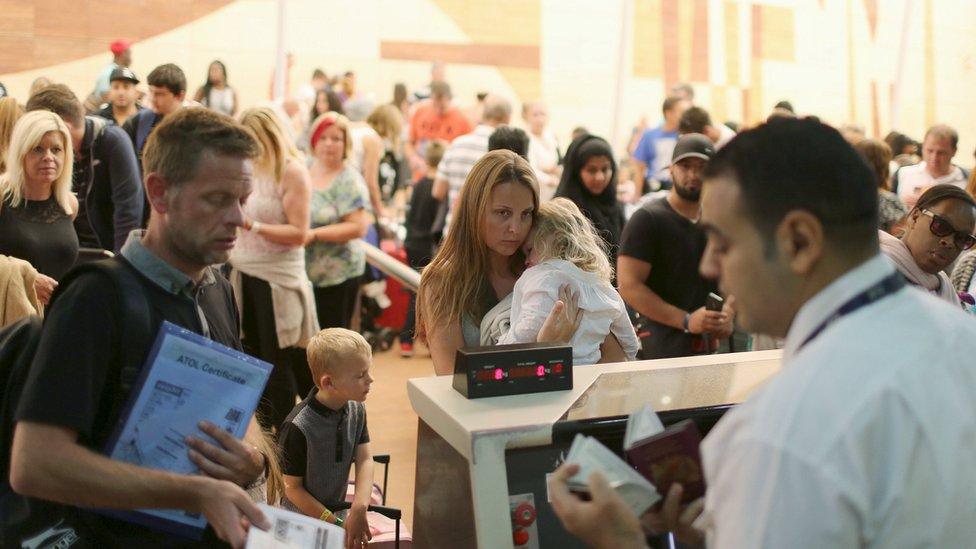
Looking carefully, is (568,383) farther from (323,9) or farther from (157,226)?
(323,9)

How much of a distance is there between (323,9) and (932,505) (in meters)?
11.6

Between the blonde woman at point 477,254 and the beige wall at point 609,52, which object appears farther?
the beige wall at point 609,52

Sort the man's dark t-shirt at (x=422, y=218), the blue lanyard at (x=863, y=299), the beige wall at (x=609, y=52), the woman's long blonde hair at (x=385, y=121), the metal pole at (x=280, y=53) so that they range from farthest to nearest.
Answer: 1. the beige wall at (x=609, y=52)
2. the woman's long blonde hair at (x=385, y=121)
3. the metal pole at (x=280, y=53)
4. the man's dark t-shirt at (x=422, y=218)
5. the blue lanyard at (x=863, y=299)

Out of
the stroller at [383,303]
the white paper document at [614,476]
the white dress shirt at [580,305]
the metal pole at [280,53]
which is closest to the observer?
the white paper document at [614,476]

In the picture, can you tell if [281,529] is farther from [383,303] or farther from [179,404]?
[383,303]

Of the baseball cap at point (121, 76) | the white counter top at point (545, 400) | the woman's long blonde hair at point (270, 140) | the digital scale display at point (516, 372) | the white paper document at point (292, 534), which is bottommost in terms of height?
the white paper document at point (292, 534)

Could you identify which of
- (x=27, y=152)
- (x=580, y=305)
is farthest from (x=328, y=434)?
(x=27, y=152)

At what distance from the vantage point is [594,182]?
4660 millimetres

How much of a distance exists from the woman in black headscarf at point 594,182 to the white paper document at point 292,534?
2.97 metres

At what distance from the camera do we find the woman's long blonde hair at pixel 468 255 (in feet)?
9.64

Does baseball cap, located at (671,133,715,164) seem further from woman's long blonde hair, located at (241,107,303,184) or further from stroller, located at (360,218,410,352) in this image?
stroller, located at (360,218,410,352)

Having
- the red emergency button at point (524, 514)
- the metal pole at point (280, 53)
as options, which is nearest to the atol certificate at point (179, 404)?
the red emergency button at point (524, 514)

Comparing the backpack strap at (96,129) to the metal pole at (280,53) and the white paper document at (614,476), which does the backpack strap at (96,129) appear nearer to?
the white paper document at (614,476)

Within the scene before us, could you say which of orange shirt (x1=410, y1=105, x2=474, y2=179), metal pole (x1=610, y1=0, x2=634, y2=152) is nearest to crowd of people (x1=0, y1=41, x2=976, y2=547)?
orange shirt (x1=410, y1=105, x2=474, y2=179)
